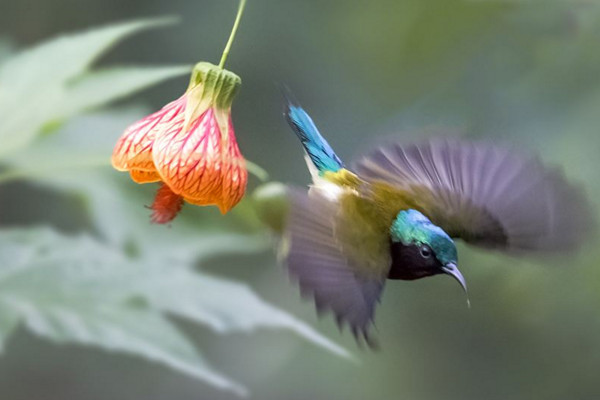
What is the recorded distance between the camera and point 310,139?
85 centimetres

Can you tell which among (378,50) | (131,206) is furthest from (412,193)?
(378,50)

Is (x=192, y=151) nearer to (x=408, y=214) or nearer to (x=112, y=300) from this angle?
(x=408, y=214)

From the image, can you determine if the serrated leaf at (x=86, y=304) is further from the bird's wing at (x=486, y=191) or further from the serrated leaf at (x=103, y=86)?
the bird's wing at (x=486, y=191)

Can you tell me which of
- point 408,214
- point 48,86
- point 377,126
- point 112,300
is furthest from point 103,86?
point 377,126

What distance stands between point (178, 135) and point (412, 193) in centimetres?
22

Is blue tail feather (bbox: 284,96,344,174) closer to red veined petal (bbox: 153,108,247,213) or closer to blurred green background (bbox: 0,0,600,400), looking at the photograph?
red veined petal (bbox: 153,108,247,213)

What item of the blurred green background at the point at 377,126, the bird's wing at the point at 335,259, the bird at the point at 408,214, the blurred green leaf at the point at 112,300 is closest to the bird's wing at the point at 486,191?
the bird at the point at 408,214

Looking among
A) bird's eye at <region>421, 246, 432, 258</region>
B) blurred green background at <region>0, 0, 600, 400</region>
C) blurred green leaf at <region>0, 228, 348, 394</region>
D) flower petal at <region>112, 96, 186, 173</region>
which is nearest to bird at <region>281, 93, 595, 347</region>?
bird's eye at <region>421, 246, 432, 258</region>

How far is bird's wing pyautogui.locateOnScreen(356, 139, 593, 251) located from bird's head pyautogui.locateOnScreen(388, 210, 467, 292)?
72 mm

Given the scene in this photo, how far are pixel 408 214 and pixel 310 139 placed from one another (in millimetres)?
119

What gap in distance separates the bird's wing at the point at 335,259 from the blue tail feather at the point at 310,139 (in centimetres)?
9

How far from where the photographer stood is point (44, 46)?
1.11 meters

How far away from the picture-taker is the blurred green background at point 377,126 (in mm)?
1617

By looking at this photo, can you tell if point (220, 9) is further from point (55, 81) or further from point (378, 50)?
point (55, 81)
